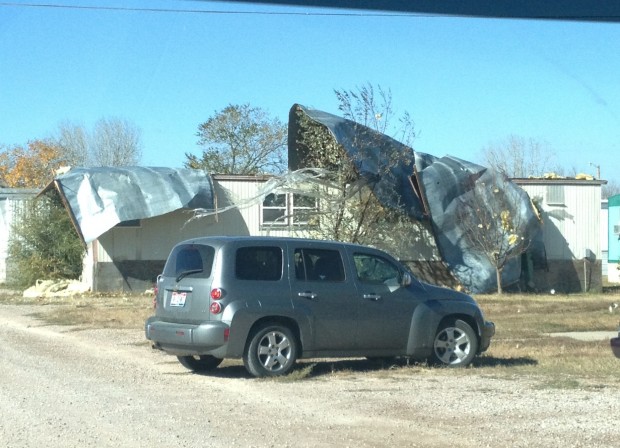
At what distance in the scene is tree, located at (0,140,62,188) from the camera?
5796 centimetres

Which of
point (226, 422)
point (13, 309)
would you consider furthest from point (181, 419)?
point (13, 309)

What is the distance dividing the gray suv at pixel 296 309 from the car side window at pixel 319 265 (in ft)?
0.04

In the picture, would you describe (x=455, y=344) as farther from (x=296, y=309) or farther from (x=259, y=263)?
(x=259, y=263)

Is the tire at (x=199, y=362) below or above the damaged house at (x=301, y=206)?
below

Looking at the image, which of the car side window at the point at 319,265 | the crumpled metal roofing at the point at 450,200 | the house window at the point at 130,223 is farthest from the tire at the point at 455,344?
the house window at the point at 130,223

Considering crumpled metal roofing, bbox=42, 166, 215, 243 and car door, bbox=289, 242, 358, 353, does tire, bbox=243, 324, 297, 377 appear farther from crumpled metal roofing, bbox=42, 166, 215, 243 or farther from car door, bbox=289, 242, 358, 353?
crumpled metal roofing, bbox=42, 166, 215, 243

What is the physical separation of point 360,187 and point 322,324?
15.6 m

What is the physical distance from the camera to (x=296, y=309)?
38.1 ft

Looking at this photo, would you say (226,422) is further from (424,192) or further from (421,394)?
(424,192)

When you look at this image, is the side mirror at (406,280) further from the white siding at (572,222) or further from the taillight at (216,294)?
the white siding at (572,222)

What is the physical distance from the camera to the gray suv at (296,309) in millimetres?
11297

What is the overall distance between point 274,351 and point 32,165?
5091cm

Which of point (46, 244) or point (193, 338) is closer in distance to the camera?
point (193, 338)

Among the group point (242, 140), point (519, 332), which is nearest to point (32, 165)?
point (242, 140)
